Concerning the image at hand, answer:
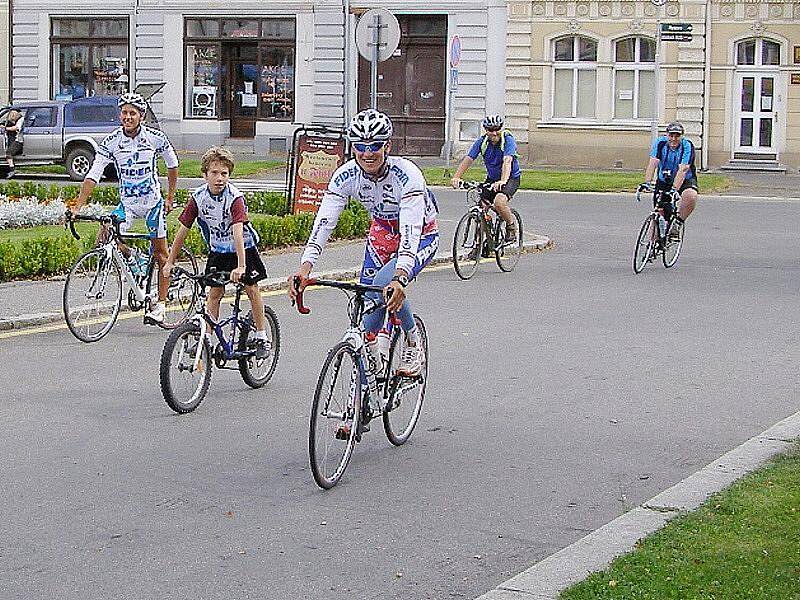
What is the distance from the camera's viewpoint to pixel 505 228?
673 inches

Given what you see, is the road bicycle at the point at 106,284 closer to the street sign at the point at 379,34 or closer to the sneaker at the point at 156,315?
the sneaker at the point at 156,315

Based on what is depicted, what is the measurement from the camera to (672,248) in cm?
1783

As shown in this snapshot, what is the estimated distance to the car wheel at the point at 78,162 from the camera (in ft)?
102

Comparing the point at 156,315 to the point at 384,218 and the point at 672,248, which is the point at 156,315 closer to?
the point at 384,218

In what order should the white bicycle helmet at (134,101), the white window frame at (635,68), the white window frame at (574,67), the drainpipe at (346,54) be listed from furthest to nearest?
the drainpipe at (346,54) → the white window frame at (574,67) → the white window frame at (635,68) → the white bicycle helmet at (134,101)

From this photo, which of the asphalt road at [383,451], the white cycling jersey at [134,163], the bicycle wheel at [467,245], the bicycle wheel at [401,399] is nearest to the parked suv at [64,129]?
the bicycle wheel at [467,245]

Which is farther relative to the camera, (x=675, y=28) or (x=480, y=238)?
(x=675, y=28)

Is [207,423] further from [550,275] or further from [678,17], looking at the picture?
[678,17]

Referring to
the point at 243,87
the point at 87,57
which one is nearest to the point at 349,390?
the point at 243,87

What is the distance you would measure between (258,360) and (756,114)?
2857cm

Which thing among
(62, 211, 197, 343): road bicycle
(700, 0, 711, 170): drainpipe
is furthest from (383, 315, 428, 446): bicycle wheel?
(700, 0, 711, 170): drainpipe

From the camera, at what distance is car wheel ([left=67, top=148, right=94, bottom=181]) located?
31141 mm

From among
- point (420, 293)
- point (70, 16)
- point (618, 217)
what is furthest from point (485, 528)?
point (70, 16)

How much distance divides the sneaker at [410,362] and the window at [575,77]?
3018 centimetres
